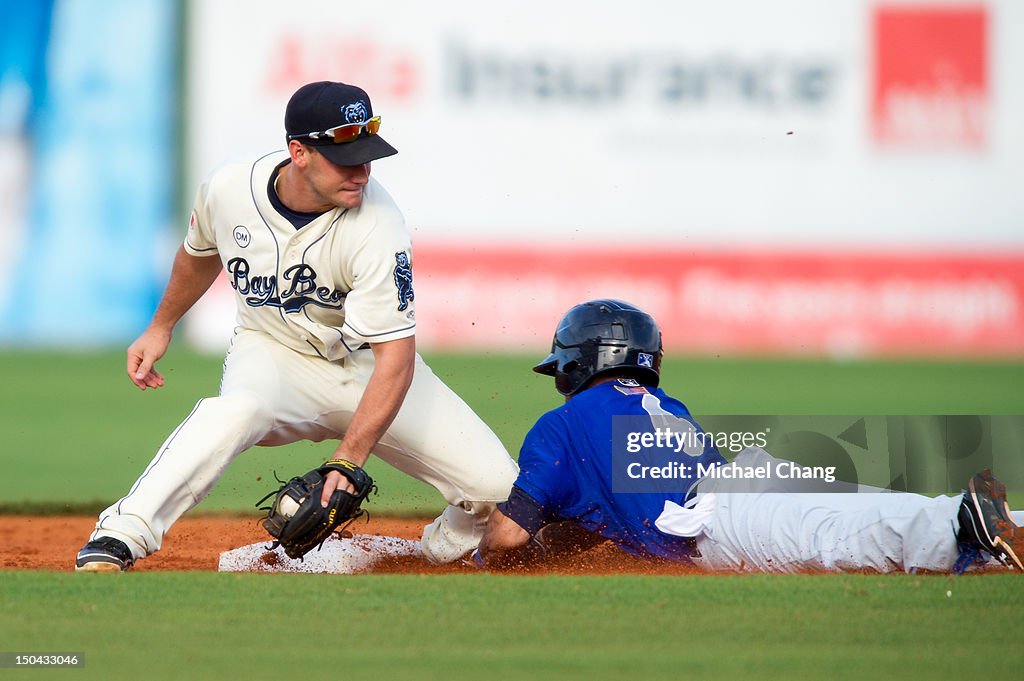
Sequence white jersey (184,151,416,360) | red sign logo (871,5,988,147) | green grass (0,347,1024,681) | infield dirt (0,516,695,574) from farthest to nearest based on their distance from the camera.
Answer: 1. red sign logo (871,5,988,147)
2. infield dirt (0,516,695,574)
3. white jersey (184,151,416,360)
4. green grass (0,347,1024,681)

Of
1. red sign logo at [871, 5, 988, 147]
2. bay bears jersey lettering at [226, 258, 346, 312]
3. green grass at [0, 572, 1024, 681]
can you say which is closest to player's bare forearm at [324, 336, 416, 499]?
bay bears jersey lettering at [226, 258, 346, 312]

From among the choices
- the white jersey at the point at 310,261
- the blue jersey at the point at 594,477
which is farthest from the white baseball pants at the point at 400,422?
the blue jersey at the point at 594,477

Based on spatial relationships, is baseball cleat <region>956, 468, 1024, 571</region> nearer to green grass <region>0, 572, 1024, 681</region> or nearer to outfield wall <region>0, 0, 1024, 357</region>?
green grass <region>0, 572, 1024, 681</region>

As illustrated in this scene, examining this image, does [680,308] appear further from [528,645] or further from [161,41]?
[528,645]

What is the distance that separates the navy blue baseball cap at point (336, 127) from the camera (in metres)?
5.21

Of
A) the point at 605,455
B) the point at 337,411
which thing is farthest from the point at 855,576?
the point at 337,411

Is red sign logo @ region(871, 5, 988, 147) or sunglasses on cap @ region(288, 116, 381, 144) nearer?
sunglasses on cap @ region(288, 116, 381, 144)

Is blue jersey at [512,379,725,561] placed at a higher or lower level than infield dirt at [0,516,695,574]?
higher

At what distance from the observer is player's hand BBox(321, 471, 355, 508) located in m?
4.98

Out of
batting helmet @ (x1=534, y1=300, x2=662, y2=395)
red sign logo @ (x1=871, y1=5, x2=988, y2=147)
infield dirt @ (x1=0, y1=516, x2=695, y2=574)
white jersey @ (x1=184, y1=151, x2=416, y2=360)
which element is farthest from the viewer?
red sign logo @ (x1=871, y1=5, x2=988, y2=147)

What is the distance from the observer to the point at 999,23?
17.6 metres

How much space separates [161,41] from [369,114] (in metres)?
12.7

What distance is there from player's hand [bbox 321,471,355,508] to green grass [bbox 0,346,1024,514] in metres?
2.56

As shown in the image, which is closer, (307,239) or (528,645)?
(528,645)
